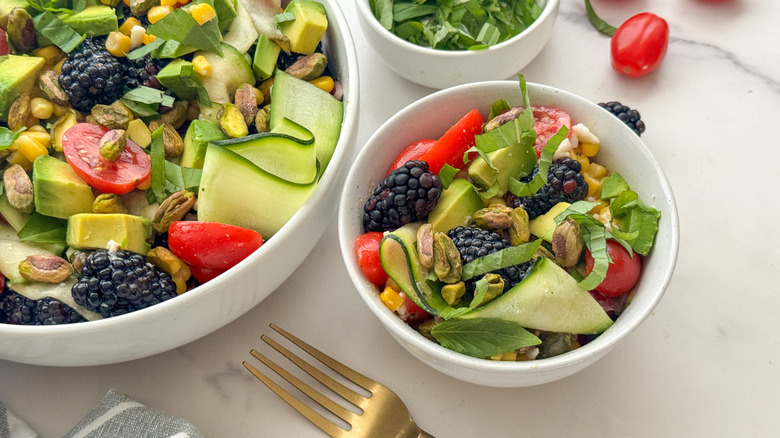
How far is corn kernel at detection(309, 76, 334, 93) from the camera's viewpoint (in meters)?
1.62

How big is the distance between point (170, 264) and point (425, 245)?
52cm

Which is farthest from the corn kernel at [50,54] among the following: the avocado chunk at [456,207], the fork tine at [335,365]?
Result: the avocado chunk at [456,207]

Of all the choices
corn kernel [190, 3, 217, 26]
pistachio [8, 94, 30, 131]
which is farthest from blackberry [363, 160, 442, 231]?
pistachio [8, 94, 30, 131]

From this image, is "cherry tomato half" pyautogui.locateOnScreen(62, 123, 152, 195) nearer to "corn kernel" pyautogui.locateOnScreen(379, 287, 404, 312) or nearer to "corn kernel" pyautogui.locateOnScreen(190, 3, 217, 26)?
"corn kernel" pyautogui.locateOnScreen(190, 3, 217, 26)

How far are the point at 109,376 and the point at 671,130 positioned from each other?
157 cm

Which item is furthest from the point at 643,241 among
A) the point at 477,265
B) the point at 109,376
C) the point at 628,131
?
the point at 109,376

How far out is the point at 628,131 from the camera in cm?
149

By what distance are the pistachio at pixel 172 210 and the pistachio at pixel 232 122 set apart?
0.17 m

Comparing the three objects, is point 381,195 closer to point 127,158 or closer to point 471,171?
point 471,171

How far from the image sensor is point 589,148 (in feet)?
5.04

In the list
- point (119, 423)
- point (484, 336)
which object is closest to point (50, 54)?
point (119, 423)

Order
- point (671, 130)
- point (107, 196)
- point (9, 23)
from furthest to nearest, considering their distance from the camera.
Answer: point (671, 130), point (9, 23), point (107, 196)

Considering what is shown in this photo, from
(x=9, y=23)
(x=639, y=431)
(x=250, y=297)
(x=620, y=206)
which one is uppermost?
(x=9, y=23)

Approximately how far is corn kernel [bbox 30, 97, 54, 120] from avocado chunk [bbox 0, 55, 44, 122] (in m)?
0.04
